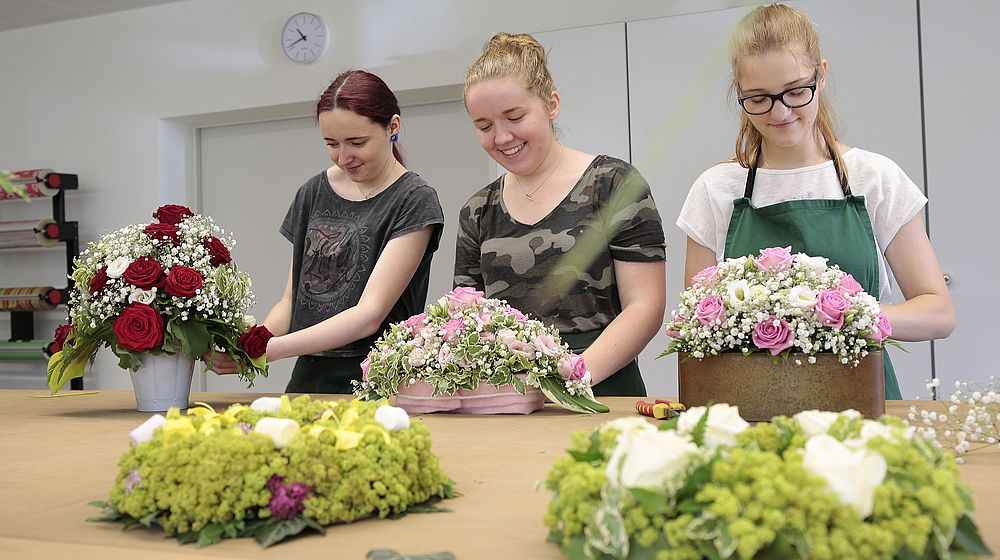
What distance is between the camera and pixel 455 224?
17.0 feet

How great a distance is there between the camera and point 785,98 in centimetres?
180

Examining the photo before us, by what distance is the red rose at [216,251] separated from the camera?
6.20ft

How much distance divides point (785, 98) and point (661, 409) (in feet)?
2.18

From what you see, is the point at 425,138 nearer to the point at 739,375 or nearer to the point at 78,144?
the point at 78,144

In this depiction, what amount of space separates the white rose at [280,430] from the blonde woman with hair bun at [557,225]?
111 centimetres

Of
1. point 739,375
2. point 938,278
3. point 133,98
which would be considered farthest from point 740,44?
point 133,98

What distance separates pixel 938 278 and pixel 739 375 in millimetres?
637

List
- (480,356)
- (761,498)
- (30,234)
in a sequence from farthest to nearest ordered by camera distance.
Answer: (30,234) < (480,356) < (761,498)

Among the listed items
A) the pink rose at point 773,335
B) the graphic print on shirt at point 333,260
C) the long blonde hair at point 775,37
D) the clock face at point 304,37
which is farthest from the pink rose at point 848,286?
the clock face at point 304,37

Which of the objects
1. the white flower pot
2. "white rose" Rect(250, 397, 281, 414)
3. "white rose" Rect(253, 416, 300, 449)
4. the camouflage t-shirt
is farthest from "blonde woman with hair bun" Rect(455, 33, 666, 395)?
"white rose" Rect(253, 416, 300, 449)

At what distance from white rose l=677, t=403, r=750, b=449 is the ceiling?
543 cm

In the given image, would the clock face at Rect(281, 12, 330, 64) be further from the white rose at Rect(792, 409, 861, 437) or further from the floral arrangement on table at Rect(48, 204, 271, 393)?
the white rose at Rect(792, 409, 861, 437)

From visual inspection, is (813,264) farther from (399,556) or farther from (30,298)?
(30,298)

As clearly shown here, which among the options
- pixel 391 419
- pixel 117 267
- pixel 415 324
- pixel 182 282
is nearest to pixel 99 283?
pixel 117 267
